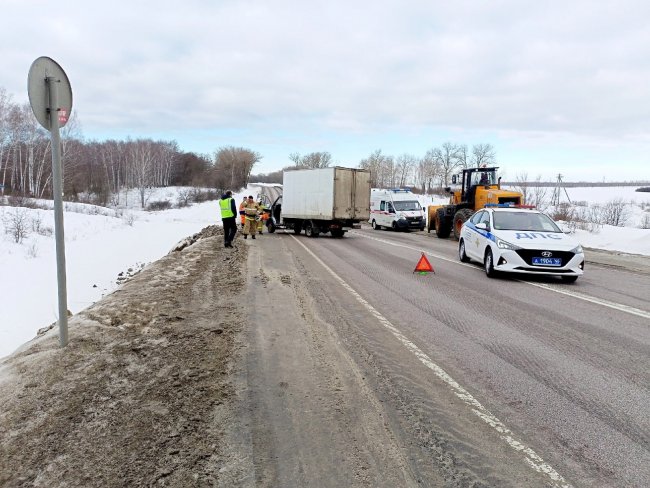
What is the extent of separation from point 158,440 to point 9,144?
62.5 metres

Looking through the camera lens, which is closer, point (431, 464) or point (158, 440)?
point (431, 464)

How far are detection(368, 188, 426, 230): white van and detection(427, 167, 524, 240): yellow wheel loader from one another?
5957mm

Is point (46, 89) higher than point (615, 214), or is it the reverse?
point (46, 89)

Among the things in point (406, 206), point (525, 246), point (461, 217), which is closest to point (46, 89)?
point (525, 246)

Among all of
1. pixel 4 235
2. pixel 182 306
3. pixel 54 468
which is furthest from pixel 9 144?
pixel 54 468

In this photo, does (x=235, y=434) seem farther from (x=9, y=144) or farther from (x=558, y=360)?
(x=9, y=144)

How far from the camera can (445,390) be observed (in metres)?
4.31

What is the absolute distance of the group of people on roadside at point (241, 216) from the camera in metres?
16.2

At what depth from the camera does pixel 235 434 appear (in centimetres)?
344

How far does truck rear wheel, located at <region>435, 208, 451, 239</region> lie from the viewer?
24.5 meters

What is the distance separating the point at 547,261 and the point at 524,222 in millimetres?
1720

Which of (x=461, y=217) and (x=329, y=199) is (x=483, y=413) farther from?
(x=329, y=199)

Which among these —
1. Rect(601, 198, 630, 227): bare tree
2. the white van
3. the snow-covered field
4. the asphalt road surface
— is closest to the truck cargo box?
the white van

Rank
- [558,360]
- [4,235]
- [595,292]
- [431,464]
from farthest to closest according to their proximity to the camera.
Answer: [4,235] → [595,292] → [558,360] → [431,464]
